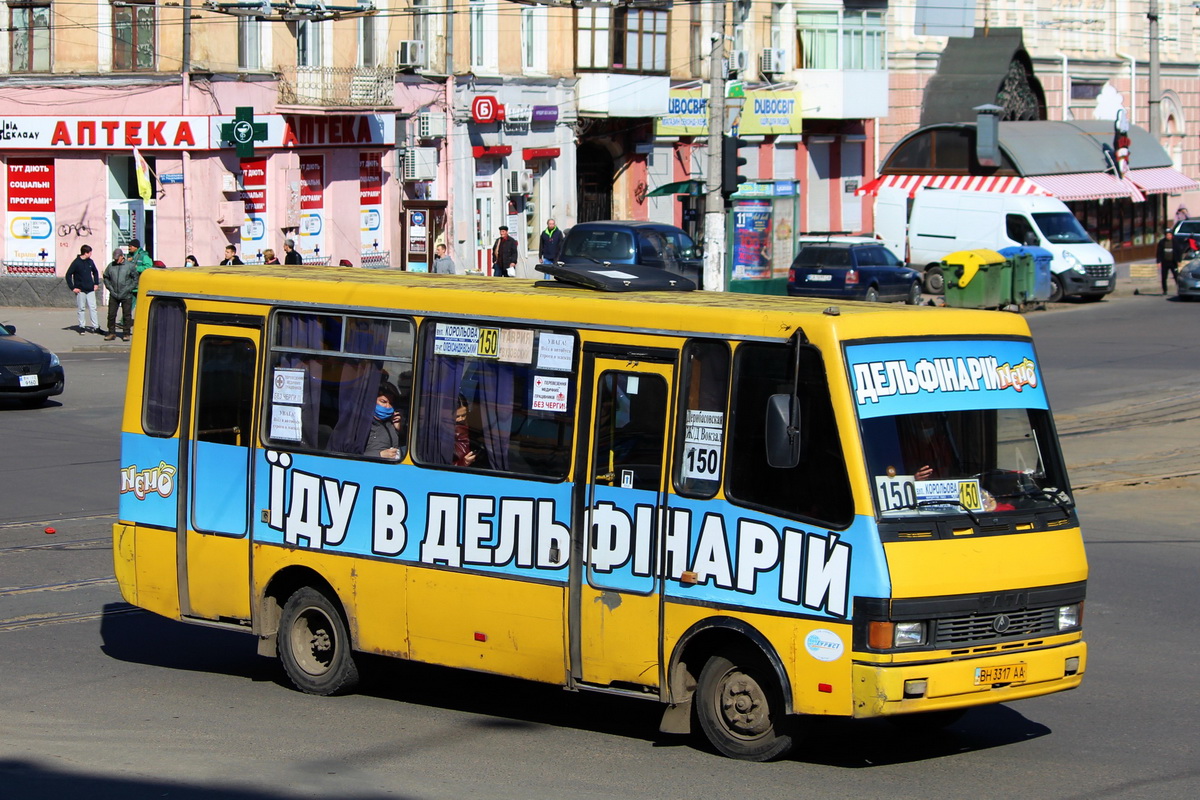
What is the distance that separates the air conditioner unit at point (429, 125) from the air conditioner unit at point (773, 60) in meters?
13.8

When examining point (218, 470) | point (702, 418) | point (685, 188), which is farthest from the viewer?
point (685, 188)

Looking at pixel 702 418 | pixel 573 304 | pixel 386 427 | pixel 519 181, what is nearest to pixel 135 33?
pixel 519 181

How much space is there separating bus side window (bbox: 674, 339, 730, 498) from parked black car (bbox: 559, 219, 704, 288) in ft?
74.4

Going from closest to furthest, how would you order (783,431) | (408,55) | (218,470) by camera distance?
(783,431), (218,470), (408,55)

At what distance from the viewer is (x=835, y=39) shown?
52.1 metres

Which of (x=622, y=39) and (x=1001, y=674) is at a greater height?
(x=622, y=39)

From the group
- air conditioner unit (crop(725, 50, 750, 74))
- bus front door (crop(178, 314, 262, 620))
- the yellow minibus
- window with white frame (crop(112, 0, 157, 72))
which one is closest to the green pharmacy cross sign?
window with white frame (crop(112, 0, 157, 72))

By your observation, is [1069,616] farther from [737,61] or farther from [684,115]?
[737,61]

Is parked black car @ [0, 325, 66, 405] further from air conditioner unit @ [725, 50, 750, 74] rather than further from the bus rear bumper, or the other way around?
air conditioner unit @ [725, 50, 750, 74]

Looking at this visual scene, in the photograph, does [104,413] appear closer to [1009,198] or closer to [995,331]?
[995,331]

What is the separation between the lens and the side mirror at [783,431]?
25.3 feet

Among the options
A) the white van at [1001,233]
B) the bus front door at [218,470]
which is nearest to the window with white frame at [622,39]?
the white van at [1001,233]

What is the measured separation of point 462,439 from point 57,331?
24293 millimetres

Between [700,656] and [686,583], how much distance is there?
1.32ft
